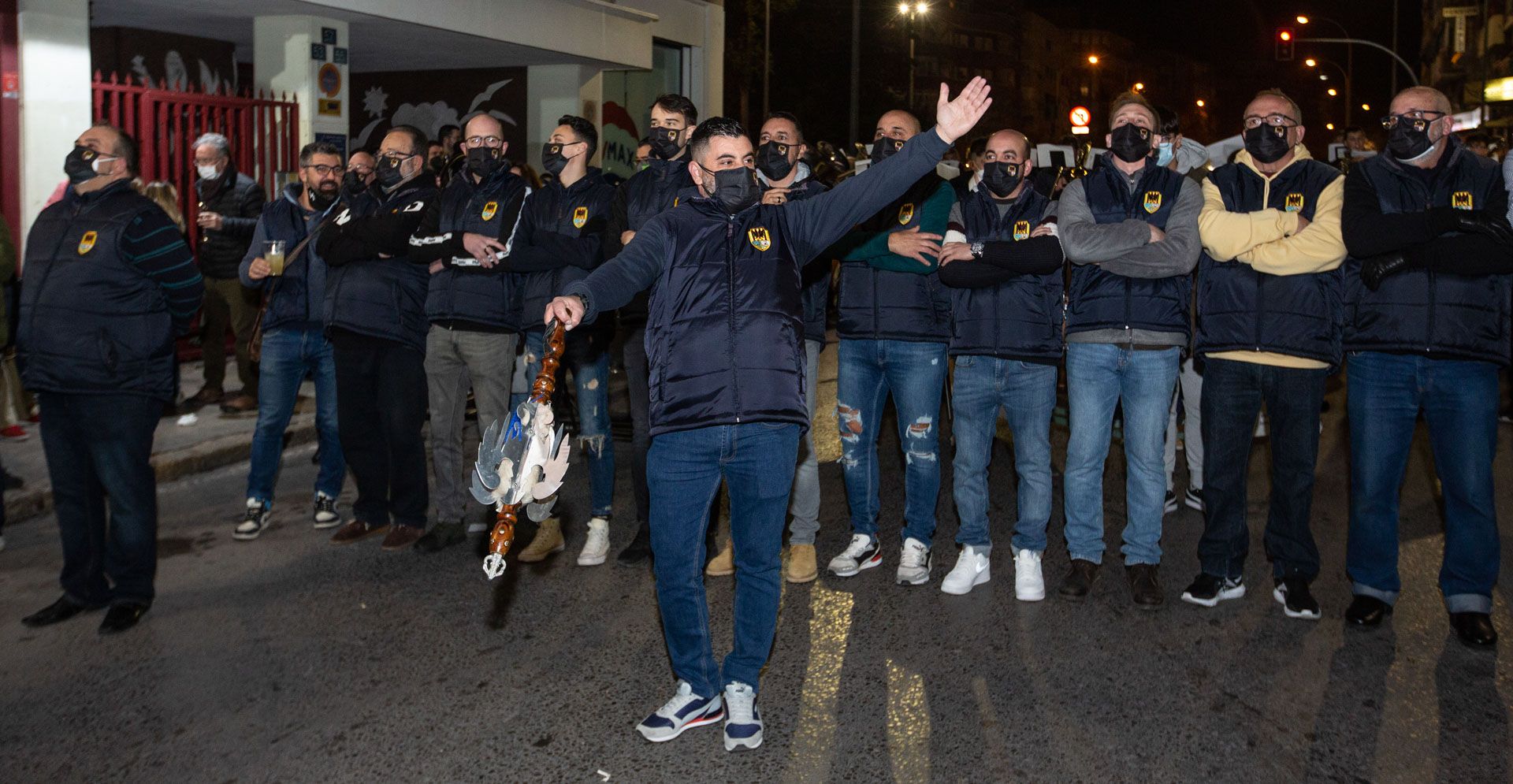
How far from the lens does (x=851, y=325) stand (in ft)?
21.9

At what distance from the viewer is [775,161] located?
625 cm

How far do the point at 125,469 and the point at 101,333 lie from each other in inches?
24.6

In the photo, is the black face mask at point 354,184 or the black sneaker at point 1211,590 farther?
the black face mask at point 354,184

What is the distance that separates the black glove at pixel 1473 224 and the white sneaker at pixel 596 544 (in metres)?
4.16

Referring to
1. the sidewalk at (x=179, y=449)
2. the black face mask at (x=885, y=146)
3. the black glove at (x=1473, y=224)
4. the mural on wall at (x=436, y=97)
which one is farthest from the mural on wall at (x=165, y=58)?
the black glove at (x=1473, y=224)

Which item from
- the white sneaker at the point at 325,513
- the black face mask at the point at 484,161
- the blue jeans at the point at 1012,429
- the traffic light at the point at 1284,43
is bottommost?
the white sneaker at the point at 325,513

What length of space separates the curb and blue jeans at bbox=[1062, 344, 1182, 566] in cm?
500

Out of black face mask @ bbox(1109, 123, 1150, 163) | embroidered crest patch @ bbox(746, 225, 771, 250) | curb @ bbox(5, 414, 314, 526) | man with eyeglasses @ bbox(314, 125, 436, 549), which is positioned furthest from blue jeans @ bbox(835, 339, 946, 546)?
curb @ bbox(5, 414, 314, 526)

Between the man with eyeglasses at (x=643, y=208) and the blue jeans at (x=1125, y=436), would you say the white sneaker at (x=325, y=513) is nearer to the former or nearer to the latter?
the man with eyeglasses at (x=643, y=208)

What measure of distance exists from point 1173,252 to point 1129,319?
13.8 inches

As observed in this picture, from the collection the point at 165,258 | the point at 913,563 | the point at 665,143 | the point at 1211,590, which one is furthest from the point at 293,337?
the point at 1211,590

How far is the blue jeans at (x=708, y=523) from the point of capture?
181 inches

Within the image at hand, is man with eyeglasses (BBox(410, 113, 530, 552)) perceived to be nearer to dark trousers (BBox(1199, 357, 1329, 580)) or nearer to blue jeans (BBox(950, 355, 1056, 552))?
blue jeans (BBox(950, 355, 1056, 552))

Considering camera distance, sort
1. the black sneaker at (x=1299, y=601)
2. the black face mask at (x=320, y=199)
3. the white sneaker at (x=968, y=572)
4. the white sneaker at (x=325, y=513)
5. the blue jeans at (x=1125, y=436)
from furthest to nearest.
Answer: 1. the black face mask at (x=320, y=199)
2. the white sneaker at (x=325, y=513)
3. the white sneaker at (x=968, y=572)
4. the blue jeans at (x=1125, y=436)
5. the black sneaker at (x=1299, y=601)
